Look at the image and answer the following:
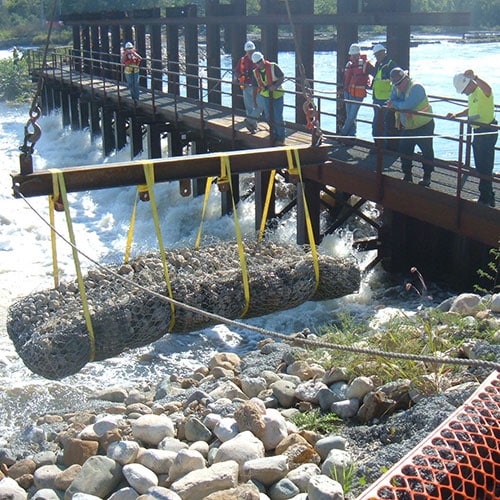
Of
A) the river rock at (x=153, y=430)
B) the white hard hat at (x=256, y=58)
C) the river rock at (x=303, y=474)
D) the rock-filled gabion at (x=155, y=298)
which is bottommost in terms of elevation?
the river rock at (x=153, y=430)

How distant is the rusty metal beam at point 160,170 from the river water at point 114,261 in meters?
0.33

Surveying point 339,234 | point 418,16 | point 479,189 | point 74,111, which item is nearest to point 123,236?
point 339,234

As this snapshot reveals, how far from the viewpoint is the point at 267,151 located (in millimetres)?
7285

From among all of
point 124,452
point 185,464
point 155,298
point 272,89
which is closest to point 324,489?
point 185,464

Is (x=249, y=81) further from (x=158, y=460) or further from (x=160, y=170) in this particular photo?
(x=158, y=460)

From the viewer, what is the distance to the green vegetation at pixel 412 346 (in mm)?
6152

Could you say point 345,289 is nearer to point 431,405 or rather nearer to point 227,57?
point 431,405

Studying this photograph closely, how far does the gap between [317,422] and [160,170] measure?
7.09ft

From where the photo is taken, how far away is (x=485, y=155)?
9922 millimetres

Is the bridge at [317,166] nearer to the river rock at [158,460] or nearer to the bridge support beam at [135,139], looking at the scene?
the bridge support beam at [135,139]

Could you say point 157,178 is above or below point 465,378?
above

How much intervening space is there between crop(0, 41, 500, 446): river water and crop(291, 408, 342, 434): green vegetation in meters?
2.36

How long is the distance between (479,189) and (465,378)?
4547 mm

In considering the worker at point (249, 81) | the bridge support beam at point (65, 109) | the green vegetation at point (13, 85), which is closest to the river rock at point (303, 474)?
the worker at point (249, 81)
